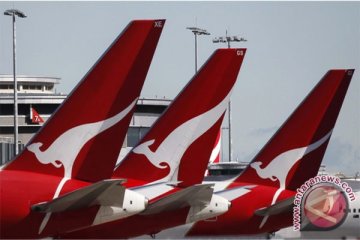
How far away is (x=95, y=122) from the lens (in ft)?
85.0

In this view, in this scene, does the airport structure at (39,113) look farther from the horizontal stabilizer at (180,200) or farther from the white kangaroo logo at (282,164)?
the horizontal stabilizer at (180,200)

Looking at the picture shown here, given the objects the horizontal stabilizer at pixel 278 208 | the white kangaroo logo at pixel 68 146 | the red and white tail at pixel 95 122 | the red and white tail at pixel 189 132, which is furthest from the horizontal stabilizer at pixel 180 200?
the horizontal stabilizer at pixel 278 208

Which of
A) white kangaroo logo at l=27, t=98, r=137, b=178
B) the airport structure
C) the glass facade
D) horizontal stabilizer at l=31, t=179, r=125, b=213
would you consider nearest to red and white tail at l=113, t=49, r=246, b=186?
white kangaroo logo at l=27, t=98, r=137, b=178

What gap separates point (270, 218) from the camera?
37.1 m

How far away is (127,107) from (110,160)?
4.69 feet

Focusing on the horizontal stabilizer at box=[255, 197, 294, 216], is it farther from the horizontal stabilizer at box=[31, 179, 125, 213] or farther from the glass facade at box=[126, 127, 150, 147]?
the glass facade at box=[126, 127, 150, 147]

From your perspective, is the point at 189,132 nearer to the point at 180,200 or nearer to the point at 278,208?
the point at 180,200

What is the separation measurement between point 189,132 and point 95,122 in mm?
7422

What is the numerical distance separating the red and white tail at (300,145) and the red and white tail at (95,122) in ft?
41.2

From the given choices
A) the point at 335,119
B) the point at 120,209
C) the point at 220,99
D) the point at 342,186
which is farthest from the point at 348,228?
the point at 120,209

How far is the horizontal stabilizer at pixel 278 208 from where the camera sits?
121ft

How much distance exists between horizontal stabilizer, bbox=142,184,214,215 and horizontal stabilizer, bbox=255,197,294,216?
6672 mm

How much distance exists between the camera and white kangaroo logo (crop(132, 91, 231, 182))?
3253cm

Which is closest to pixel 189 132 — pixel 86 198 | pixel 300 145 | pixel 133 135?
Answer: pixel 300 145
